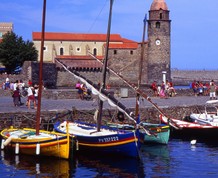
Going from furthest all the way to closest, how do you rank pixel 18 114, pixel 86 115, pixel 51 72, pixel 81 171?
pixel 51 72
pixel 86 115
pixel 18 114
pixel 81 171

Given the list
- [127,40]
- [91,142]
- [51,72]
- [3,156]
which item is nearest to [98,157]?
[91,142]

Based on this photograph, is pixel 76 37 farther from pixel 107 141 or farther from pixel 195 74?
pixel 107 141

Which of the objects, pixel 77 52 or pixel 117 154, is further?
pixel 77 52

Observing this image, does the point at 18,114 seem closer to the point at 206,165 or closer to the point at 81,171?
the point at 81,171

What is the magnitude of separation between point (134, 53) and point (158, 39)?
27.8 feet

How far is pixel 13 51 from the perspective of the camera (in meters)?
73.6

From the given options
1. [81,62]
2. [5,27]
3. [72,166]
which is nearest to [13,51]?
[81,62]

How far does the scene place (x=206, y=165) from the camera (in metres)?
18.2

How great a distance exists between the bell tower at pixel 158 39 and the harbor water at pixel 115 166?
62.2 metres

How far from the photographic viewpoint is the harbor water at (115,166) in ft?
54.0

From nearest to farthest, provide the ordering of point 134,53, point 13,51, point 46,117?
point 46,117 < point 13,51 < point 134,53

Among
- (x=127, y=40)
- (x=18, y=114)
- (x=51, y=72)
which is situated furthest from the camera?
(x=127, y=40)

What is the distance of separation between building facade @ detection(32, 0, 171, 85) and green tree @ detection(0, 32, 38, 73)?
12278mm

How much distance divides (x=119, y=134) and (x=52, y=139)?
237cm
